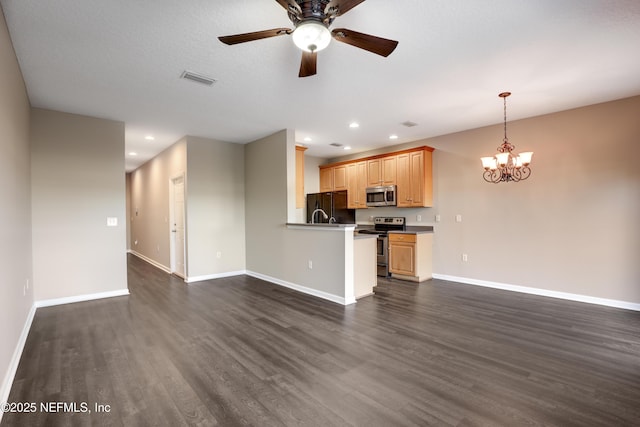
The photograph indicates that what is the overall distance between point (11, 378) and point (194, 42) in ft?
9.57

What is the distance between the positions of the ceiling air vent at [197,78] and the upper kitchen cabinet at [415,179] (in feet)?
12.8

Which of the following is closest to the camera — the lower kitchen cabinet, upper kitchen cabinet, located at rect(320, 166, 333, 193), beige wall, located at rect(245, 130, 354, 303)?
beige wall, located at rect(245, 130, 354, 303)

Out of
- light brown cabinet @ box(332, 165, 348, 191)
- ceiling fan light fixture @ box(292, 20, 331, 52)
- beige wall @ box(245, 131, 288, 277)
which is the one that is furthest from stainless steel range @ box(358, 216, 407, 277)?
ceiling fan light fixture @ box(292, 20, 331, 52)

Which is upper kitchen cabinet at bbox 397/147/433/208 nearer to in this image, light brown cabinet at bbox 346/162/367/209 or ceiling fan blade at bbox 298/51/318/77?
light brown cabinet at bbox 346/162/367/209

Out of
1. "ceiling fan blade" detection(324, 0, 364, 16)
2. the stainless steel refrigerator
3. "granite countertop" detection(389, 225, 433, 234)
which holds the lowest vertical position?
"granite countertop" detection(389, 225, 433, 234)

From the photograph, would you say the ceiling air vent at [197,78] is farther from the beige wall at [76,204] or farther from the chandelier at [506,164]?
the chandelier at [506,164]

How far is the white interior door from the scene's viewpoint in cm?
579

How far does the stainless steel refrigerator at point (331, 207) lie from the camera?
258 inches

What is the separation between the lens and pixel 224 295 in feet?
14.7

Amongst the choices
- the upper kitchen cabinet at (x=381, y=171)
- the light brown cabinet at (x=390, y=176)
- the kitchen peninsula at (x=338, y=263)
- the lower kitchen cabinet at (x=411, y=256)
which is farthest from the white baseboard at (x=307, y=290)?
the upper kitchen cabinet at (x=381, y=171)

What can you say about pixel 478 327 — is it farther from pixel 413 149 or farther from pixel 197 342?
pixel 413 149

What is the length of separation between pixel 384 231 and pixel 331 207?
124cm

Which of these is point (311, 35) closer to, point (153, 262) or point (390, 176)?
point (390, 176)

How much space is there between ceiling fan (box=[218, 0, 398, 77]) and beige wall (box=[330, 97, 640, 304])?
3772 millimetres
